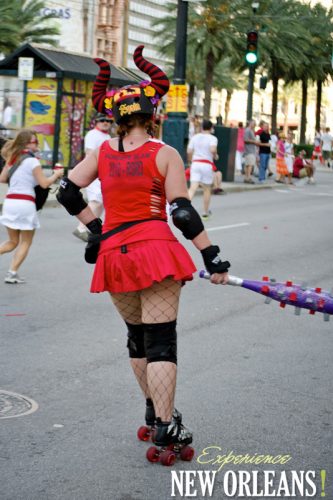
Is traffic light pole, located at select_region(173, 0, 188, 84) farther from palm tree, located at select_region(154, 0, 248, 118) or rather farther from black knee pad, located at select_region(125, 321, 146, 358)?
black knee pad, located at select_region(125, 321, 146, 358)

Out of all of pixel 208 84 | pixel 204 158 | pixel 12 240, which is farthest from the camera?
pixel 208 84

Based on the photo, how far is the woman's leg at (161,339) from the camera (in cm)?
494

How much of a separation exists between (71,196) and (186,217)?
64cm

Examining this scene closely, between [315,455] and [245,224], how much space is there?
41.4 feet

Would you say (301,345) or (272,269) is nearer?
(301,345)

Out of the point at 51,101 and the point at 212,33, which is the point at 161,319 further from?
the point at 212,33

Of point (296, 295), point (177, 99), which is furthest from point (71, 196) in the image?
point (177, 99)

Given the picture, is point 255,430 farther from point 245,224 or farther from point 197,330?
point 245,224

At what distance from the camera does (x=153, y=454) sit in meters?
4.94

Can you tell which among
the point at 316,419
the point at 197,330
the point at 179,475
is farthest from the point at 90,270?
the point at 179,475

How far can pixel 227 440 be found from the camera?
Answer: 5.32m

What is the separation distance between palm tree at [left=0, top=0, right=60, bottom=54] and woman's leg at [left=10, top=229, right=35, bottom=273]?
37.0m

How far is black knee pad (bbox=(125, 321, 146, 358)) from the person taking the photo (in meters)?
5.15

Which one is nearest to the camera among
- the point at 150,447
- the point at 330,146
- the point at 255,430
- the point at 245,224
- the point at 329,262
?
the point at 150,447
